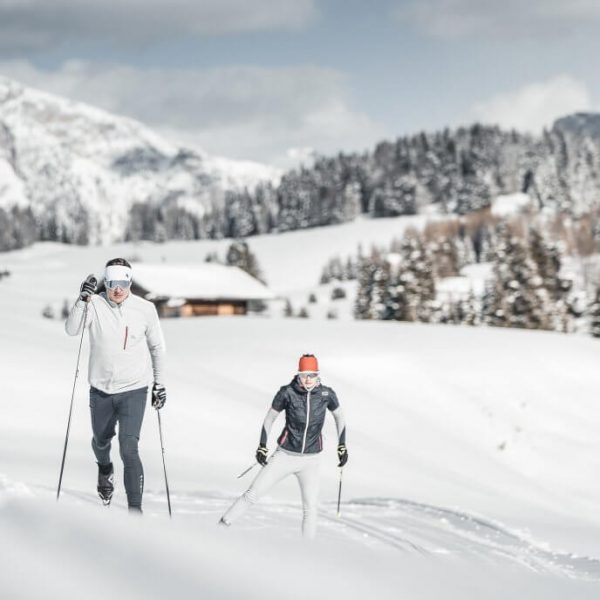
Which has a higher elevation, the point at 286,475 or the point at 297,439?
the point at 297,439

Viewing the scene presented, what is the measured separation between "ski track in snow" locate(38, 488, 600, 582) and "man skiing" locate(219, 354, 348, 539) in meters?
0.97

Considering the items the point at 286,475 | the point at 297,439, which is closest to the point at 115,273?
the point at 297,439

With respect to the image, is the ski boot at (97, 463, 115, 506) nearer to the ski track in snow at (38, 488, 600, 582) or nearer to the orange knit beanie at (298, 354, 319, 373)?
the ski track in snow at (38, 488, 600, 582)

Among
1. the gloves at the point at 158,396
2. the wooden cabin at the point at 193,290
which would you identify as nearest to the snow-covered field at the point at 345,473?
the gloves at the point at 158,396

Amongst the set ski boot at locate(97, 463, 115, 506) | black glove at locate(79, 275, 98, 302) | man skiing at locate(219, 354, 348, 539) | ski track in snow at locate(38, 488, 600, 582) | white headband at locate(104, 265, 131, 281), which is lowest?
ski track in snow at locate(38, 488, 600, 582)

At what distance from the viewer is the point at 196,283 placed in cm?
7144

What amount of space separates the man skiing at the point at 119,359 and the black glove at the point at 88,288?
13 millimetres

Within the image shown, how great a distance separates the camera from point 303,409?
24.7 feet

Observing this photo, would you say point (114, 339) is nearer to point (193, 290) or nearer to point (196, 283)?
point (193, 290)

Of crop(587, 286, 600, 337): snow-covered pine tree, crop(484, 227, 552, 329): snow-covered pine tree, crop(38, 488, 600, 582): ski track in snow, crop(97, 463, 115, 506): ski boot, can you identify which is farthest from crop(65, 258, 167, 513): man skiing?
crop(587, 286, 600, 337): snow-covered pine tree

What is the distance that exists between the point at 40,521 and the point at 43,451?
32.1 ft

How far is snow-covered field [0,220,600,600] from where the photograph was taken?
9.90 feet

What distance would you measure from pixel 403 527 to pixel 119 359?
502cm

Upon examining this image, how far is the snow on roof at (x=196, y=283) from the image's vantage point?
68312mm
